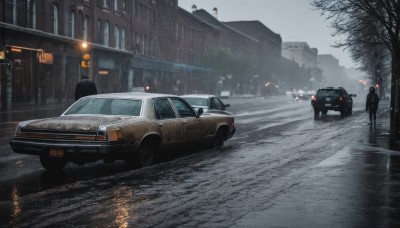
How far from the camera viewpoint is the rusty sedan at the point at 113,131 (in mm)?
8508

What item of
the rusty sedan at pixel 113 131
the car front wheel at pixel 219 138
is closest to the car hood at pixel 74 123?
the rusty sedan at pixel 113 131

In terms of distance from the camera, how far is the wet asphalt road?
5.98m

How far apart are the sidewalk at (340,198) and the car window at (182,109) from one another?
294 centimetres

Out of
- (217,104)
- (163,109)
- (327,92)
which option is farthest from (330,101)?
(163,109)

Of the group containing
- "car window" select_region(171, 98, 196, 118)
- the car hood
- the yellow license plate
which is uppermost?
"car window" select_region(171, 98, 196, 118)

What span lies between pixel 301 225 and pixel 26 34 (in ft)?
101

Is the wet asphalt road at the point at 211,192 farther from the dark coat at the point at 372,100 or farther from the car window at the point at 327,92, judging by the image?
the car window at the point at 327,92

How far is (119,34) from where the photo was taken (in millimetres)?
47969

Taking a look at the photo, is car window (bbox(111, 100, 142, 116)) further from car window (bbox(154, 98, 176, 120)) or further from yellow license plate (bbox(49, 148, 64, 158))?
yellow license plate (bbox(49, 148, 64, 158))

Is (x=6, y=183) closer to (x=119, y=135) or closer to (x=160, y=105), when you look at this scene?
(x=119, y=135)

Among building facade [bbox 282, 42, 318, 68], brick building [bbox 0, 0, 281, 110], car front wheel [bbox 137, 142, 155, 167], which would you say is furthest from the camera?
building facade [bbox 282, 42, 318, 68]

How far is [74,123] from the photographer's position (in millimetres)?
8633

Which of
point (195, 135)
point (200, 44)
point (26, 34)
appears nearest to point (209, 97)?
point (195, 135)

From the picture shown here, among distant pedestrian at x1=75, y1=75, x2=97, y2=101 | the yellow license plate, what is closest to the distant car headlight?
the yellow license plate
